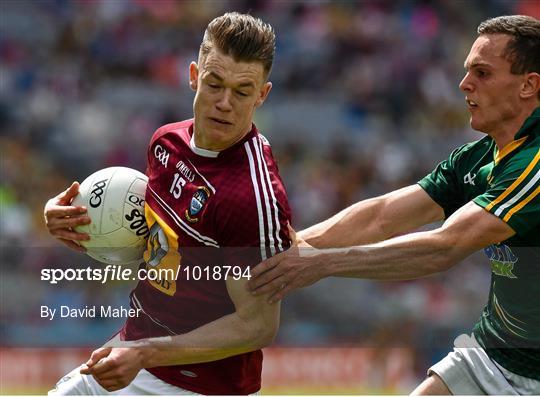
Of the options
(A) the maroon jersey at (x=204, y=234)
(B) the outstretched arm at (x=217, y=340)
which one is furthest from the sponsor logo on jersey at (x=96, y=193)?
(B) the outstretched arm at (x=217, y=340)

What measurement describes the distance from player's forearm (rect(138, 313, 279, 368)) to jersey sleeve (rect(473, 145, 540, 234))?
1138mm

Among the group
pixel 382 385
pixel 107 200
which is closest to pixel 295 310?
pixel 382 385

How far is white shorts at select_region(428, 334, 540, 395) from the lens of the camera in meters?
4.80

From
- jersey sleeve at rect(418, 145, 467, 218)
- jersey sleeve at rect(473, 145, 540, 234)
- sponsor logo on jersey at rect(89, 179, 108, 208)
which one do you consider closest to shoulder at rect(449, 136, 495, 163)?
jersey sleeve at rect(418, 145, 467, 218)

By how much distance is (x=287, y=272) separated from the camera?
4.53 meters

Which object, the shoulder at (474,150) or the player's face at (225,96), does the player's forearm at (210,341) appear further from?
the shoulder at (474,150)

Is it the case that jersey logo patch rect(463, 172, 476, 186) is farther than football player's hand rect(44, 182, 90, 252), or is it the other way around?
jersey logo patch rect(463, 172, 476, 186)

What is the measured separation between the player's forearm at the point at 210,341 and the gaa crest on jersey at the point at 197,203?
0.48 meters

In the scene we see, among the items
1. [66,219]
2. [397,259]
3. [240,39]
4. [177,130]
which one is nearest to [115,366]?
[66,219]

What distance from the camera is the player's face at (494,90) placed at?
478 centimetres

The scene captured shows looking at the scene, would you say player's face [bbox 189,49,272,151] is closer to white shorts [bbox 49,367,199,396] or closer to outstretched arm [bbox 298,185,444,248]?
outstretched arm [bbox 298,185,444,248]

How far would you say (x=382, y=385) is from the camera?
1061 cm

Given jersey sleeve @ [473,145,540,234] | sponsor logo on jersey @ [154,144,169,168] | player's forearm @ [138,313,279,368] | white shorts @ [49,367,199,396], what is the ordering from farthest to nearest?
sponsor logo on jersey @ [154,144,169,168] < white shorts @ [49,367,199,396] < jersey sleeve @ [473,145,540,234] < player's forearm @ [138,313,279,368]

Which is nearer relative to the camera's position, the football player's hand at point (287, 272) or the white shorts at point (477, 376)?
the football player's hand at point (287, 272)
